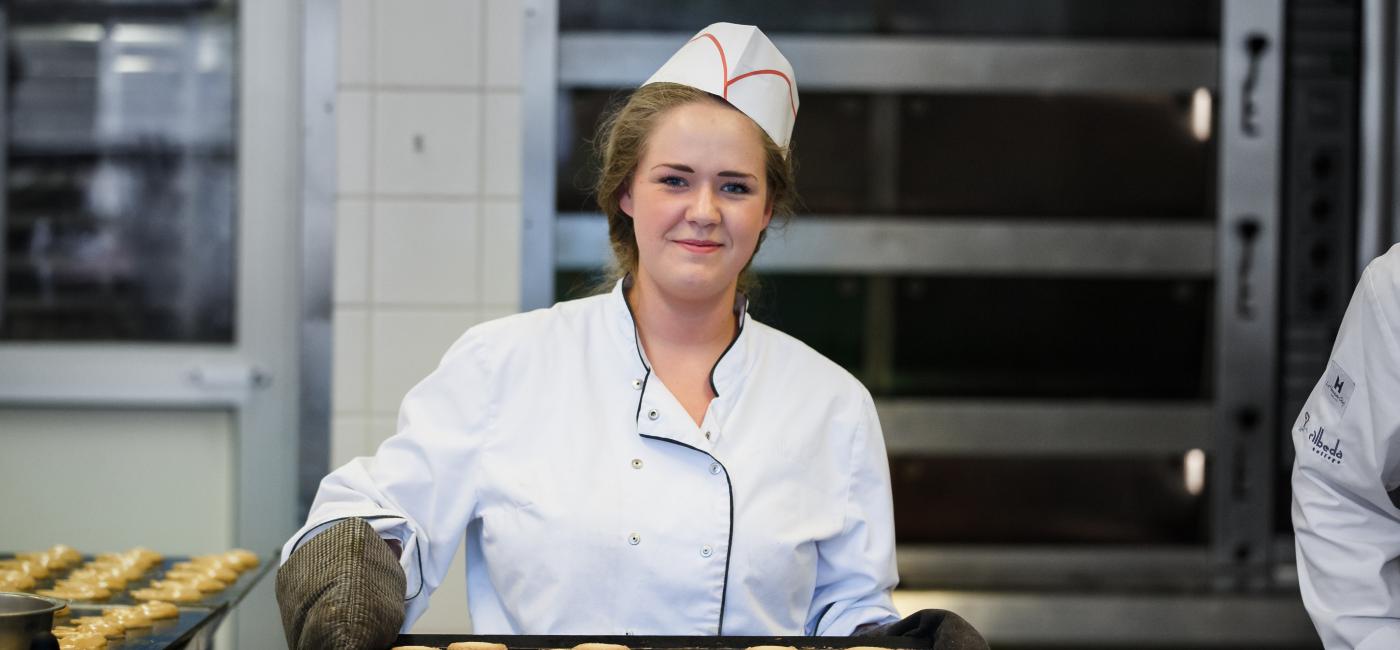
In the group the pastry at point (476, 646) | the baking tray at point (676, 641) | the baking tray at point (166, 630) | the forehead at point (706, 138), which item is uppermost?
the forehead at point (706, 138)

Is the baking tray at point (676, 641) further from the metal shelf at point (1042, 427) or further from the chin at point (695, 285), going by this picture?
the metal shelf at point (1042, 427)

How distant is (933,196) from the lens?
271 cm

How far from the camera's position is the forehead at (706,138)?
149cm

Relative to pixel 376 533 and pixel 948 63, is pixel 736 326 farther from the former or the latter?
pixel 948 63

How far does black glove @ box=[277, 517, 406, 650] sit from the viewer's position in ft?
3.95

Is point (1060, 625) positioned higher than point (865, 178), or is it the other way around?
point (865, 178)

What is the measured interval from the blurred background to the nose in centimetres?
119

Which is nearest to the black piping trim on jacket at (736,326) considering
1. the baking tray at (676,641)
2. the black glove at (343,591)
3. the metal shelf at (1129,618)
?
the baking tray at (676,641)

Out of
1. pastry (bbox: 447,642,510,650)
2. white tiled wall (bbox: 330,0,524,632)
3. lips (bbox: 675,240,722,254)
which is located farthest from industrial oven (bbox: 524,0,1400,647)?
pastry (bbox: 447,642,510,650)

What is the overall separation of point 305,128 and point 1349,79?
212cm

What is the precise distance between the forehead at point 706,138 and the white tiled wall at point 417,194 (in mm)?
1157

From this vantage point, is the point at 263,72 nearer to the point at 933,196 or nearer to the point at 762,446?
the point at 933,196

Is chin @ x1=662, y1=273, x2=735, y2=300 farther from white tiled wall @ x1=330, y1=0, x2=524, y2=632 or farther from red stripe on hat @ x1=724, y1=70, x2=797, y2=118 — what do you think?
white tiled wall @ x1=330, y1=0, x2=524, y2=632

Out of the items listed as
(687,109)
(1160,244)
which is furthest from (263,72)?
(1160,244)
